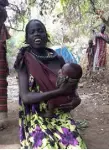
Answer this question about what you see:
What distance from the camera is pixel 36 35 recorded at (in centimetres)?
263

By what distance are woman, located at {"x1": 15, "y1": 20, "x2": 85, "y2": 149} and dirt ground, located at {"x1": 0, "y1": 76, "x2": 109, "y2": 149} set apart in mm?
1257

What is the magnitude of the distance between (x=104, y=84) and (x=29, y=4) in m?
3.74

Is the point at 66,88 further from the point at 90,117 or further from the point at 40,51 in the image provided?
the point at 90,117

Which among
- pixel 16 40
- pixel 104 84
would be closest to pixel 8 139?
pixel 104 84

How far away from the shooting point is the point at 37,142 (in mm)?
2408

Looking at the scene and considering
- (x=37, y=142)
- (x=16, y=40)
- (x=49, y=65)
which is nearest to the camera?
(x=37, y=142)

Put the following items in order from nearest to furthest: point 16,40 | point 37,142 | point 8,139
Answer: point 37,142, point 8,139, point 16,40

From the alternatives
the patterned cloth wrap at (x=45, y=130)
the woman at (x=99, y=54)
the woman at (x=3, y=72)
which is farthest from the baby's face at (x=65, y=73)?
the woman at (x=99, y=54)

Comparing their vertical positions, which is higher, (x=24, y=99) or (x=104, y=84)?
(x=24, y=99)

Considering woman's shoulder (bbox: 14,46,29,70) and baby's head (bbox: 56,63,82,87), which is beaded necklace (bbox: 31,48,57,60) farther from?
baby's head (bbox: 56,63,82,87)

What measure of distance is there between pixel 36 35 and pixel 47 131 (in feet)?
2.62

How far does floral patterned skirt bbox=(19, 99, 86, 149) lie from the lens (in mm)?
2412

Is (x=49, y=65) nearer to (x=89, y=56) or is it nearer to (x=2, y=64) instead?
(x=2, y=64)

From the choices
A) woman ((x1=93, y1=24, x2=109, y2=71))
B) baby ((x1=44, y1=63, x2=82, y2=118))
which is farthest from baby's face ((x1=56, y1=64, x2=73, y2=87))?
woman ((x1=93, y1=24, x2=109, y2=71))
